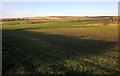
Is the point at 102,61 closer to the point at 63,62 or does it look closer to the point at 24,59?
the point at 63,62

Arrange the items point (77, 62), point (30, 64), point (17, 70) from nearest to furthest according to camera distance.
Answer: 1. point (17, 70)
2. point (30, 64)
3. point (77, 62)

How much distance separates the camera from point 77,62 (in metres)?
21.9

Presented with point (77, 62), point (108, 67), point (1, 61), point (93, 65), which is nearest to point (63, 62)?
point (77, 62)

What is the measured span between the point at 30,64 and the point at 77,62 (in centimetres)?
469

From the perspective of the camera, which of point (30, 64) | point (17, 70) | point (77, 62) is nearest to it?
point (17, 70)

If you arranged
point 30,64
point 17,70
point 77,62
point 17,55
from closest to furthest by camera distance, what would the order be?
point 17,70
point 30,64
point 77,62
point 17,55

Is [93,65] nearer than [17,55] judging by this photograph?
Yes

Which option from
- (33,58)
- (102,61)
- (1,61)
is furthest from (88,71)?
(1,61)

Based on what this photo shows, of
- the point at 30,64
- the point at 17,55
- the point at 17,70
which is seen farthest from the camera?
the point at 17,55

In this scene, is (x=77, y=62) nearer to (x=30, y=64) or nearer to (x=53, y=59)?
(x=53, y=59)

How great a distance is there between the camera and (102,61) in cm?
2314

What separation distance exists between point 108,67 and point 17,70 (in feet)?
27.8

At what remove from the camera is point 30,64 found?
2034 cm

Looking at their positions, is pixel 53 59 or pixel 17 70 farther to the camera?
pixel 53 59
